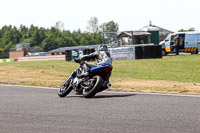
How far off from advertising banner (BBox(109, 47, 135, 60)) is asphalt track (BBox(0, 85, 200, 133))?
23.5 metres

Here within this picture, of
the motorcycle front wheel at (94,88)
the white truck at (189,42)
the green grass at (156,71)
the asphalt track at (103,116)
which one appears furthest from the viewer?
the white truck at (189,42)

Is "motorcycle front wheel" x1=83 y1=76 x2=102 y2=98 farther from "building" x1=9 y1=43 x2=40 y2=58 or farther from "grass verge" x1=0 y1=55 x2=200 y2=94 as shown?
"building" x1=9 y1=43 x2=40 y2=58

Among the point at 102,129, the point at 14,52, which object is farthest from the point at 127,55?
the point at 14,52

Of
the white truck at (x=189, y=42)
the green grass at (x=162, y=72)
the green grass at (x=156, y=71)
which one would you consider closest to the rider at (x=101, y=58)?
the green grass at (x=156, y=71)

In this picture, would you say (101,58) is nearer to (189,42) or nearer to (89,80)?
(89,80)

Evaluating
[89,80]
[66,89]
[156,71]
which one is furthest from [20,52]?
[89,80]

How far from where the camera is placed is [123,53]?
33531mm

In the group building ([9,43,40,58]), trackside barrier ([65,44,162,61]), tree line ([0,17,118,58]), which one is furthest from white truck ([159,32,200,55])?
tree line ([0,17,118,58])

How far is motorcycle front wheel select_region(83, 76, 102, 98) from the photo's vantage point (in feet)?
31.9

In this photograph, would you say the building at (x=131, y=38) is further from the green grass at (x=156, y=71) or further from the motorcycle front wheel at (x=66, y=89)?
the motorcycle front wheel at (x=66, y=89)

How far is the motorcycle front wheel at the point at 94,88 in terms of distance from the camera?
9.72 m

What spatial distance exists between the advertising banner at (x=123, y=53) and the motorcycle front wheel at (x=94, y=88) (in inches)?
907

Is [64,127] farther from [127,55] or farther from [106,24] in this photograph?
[106,24]

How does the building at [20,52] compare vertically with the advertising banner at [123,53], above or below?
below
